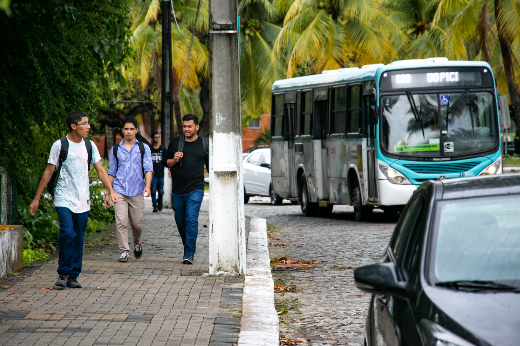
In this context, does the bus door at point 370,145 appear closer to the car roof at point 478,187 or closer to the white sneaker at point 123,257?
the white sneaker at point 123,257

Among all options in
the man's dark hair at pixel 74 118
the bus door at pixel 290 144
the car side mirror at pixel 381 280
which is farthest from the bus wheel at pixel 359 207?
the car side mirror at pixel 381 280

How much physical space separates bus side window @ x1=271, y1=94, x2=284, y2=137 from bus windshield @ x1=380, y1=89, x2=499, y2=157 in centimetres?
556

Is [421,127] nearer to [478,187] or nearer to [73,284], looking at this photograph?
[73,284]

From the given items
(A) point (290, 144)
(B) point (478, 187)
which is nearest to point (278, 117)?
(A) point (290, 144)

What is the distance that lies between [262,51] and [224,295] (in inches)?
1222

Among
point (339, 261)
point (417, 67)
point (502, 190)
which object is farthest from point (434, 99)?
point (502, 190)

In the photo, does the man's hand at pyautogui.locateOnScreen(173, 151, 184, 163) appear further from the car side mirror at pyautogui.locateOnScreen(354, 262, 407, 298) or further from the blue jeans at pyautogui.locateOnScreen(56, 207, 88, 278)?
the car side mirror at pyautogui.locateOnScreen(354, 262, 407, 298)

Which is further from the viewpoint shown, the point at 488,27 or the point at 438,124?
the point at 488,27

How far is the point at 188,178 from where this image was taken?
34.3 feet

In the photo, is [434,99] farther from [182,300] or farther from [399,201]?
[182,300]

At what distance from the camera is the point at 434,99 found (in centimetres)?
1667

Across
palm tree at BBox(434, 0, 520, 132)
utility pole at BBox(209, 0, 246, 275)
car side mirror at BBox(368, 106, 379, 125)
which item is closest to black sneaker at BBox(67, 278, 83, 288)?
utility pole at BBox(209, 0, 246, 275)

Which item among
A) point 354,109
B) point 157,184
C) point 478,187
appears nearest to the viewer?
point 478,187

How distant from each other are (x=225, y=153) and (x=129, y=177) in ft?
6.00
